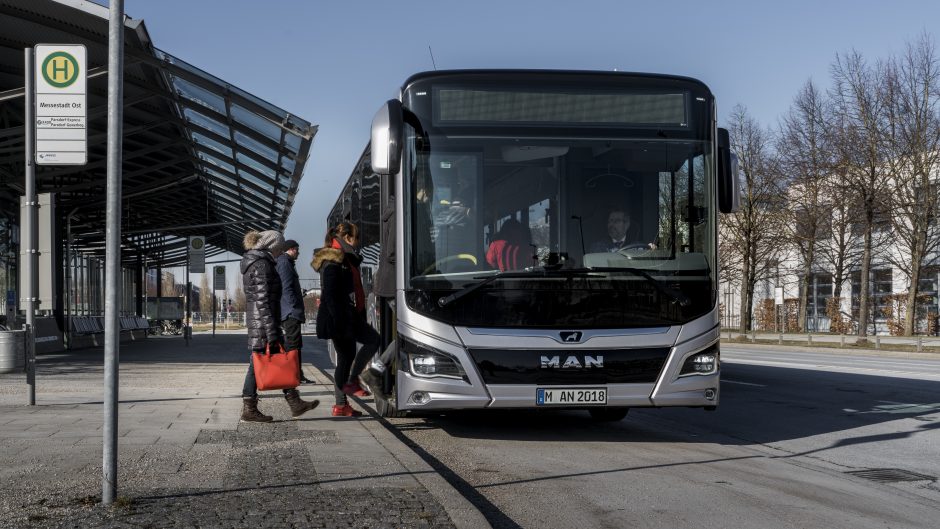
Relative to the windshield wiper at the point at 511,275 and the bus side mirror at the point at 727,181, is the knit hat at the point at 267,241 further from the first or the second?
the bus side mirror at the point at 727,181

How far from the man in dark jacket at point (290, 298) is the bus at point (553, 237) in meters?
1.40

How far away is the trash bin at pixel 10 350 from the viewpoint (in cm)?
1421

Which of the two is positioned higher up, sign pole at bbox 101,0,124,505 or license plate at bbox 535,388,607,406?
sign pole at bbox 101,0,124,505

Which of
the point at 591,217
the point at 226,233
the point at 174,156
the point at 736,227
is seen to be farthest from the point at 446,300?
the point at 736,227

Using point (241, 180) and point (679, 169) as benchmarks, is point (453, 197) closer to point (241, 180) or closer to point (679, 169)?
point (679, 169)

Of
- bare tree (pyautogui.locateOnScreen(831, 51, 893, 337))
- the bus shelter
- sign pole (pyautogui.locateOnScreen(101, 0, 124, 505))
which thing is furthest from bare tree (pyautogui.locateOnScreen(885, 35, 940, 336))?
sign pole (pyautogui.locateOnScreen(101, 0, 124, 505))

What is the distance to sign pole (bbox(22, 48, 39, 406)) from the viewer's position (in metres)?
10.9

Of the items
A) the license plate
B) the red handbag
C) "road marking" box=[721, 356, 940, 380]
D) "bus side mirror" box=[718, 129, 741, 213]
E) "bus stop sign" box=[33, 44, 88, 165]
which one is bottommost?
"road marking" box=[721, 356, 940, 380]

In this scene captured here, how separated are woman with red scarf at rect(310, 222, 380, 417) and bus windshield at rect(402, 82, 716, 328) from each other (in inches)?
78.6

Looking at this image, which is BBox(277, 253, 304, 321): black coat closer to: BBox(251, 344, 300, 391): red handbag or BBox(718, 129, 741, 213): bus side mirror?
BBox(251, 344, 300, 391): red handbag

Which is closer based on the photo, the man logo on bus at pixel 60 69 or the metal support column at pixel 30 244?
the man logo on bus at pixel 60 69

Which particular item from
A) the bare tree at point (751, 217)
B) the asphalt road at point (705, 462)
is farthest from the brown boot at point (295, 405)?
the bare tree at point (751, 217)

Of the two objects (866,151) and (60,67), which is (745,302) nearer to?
(866,151)

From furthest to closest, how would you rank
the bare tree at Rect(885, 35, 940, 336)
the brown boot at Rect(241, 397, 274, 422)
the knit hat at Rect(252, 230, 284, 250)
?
the bare tree at Rect(885, 35, 940, 336) < the knit hat at Rect(252, 230, 284, 250) < the brown boot at Rect(241, 397, 274, 422)
